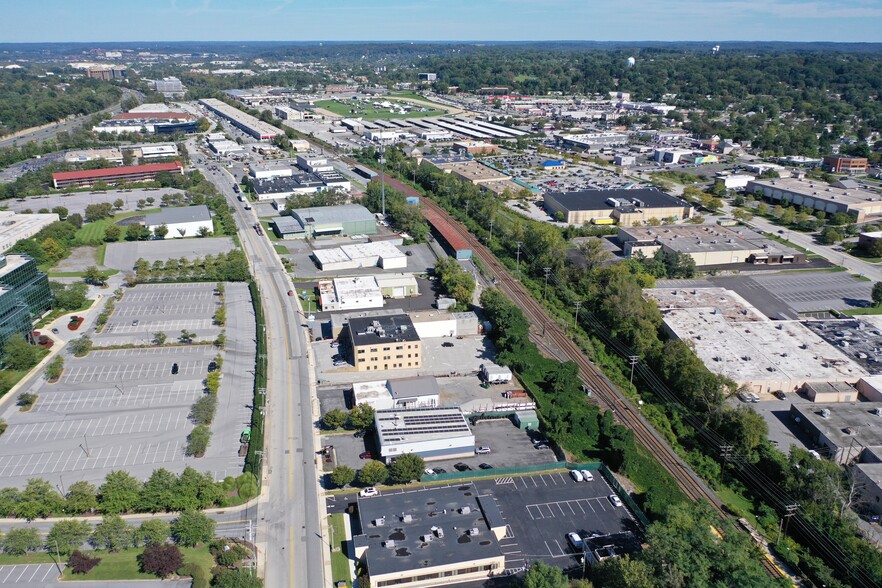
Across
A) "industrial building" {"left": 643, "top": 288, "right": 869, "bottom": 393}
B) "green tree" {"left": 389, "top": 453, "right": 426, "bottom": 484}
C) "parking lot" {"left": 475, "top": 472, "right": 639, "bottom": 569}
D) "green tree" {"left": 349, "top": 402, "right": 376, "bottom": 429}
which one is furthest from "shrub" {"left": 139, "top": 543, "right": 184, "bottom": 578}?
"industrial building" {"left": 643, "top": 288, "right": 869, "bottom": 393}

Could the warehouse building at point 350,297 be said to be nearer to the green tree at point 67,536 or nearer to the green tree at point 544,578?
the green tree at point 67,536

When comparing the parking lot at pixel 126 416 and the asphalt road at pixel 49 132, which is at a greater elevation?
the asphalt road at pixel 49 132

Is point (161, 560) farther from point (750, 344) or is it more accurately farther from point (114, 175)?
point (114, 175)

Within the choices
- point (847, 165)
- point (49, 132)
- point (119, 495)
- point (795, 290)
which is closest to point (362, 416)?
point (119, 495)

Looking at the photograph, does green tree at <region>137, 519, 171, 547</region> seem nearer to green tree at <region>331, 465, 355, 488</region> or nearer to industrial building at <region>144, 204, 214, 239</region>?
green tree at <region>331, 465, 355, 488</region>

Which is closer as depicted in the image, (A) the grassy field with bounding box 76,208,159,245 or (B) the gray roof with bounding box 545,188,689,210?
(A) the grassy field with bounding box 76,208,159,245

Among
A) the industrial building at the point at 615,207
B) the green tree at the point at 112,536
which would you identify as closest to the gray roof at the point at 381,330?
the green tree at the point at 112,536
